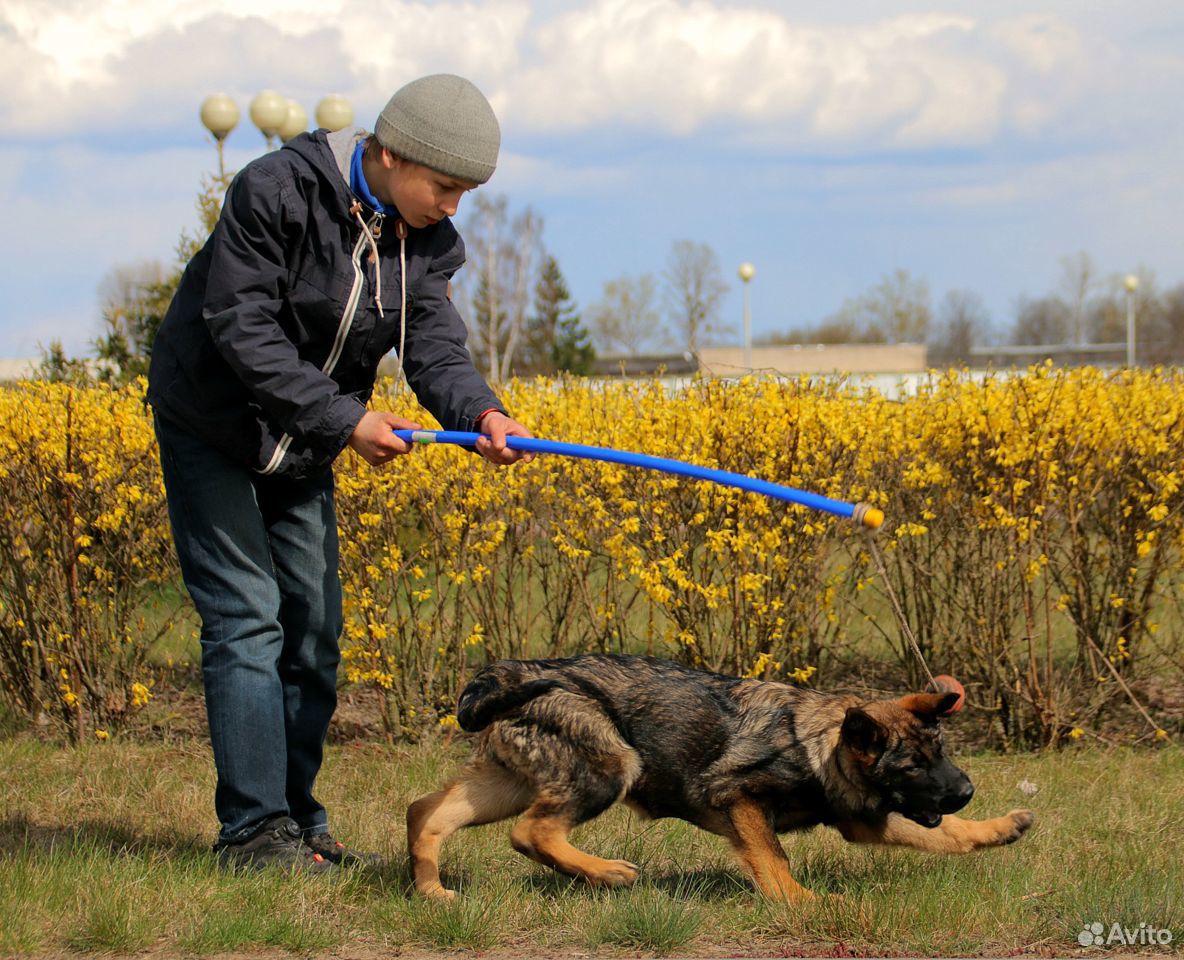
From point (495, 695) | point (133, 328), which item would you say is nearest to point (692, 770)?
point (495, 695)

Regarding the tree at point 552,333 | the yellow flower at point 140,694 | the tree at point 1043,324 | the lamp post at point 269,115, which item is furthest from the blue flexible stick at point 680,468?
the tree at point 1043,324

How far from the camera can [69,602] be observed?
20.8ft

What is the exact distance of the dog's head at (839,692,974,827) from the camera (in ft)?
12.9

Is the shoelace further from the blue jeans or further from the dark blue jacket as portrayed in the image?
the blue jeans

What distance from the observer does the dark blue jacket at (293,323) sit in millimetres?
3641

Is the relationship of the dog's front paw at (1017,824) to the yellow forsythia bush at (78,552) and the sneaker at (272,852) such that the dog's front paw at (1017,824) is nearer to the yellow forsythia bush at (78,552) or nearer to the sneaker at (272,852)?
the sneaker at (272,852)

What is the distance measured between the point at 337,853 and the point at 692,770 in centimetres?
123

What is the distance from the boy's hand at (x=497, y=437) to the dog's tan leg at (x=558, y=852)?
1093 millimetres

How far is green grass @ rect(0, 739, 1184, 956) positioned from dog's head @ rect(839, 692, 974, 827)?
233mm

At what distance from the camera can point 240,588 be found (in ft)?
12.9

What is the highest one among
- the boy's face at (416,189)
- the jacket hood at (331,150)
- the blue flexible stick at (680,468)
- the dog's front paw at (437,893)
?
the jacket hood at (331,150)

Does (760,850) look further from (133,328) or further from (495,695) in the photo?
(133,328)

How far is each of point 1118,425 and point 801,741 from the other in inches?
111

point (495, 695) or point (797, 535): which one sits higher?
point (797, 535)
